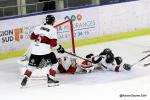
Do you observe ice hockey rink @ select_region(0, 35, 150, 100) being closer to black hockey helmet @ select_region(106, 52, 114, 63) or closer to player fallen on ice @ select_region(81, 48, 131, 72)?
player fallen on ice @ select_region(81, 48, 131, 72)

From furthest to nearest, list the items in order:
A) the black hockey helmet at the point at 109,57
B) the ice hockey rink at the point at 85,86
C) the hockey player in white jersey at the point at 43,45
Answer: the black hockey helmet at the point at 109,57, the hockey player in white jersey at the point at 43,45, the ice hockey rink at the point at 85,86

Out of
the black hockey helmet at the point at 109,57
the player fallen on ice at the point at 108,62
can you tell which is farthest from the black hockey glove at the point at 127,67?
the black hockey helmet at the point at 109,57

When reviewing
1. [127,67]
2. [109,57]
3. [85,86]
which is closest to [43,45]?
[85,86]

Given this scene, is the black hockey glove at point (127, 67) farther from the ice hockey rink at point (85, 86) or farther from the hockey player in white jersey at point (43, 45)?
the hockey player in white jersey at point (43, 45)

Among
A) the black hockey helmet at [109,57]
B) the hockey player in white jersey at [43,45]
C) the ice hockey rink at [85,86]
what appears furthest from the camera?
the black hockey helmet at [109,57]

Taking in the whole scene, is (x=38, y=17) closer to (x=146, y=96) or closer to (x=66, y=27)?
(x=66, y=27)

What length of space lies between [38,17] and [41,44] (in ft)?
8.78

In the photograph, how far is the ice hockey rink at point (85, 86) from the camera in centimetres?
711

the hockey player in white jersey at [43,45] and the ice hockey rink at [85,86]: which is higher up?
the hockey player in white jersey at [43,45]

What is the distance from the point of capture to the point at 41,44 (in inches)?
297

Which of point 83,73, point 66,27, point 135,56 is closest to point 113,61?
point 83,73

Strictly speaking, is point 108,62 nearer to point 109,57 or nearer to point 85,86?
point 109,57

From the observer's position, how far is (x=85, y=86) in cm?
766

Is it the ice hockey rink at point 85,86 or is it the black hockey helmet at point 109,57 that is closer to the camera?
the ice hockey rink at point 85,86
